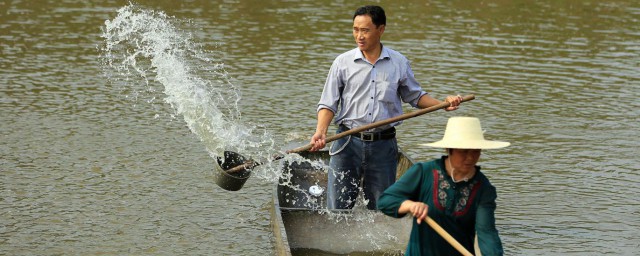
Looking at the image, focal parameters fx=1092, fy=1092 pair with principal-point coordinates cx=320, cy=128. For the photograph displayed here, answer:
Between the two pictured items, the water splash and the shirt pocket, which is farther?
the water splash

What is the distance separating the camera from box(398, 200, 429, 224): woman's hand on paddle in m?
5.09

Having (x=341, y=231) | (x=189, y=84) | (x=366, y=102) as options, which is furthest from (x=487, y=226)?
(x=189, y=84)

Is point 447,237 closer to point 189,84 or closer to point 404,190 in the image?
point 404,190

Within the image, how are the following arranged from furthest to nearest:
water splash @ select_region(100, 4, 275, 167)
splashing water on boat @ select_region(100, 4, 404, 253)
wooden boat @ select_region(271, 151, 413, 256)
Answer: water splash @ select_region(100, 4, 275, 167)
splashing water on boat @ select_region(100, 4, 404, 253)
wooden boat @ select_region(271, 151, 413, 256)

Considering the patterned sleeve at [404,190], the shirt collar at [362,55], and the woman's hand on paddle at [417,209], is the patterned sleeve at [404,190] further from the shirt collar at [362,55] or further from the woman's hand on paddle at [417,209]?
the shirt collar at [362,55]

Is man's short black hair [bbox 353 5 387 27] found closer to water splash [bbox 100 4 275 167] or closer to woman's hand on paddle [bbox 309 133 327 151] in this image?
woman's hand on paddle [bbox 309 133 327 151]

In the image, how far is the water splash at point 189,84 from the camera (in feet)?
37.0

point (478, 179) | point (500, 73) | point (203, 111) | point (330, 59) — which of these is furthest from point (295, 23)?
point (478, 179)

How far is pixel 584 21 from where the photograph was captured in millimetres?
24141

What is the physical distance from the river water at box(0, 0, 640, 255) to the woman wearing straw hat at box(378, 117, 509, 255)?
4.03 metres

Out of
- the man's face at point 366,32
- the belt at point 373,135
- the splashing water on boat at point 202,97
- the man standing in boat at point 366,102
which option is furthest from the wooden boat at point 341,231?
the man's face at point 366,32

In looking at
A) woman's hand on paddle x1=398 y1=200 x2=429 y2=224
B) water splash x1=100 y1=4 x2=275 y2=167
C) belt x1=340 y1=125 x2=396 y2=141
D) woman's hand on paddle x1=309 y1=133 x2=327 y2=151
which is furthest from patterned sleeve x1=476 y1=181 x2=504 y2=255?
water splash x1=100 y1=4 x2=275 y2=167

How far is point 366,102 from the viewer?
7.74 meters

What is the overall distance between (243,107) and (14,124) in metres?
3.09
